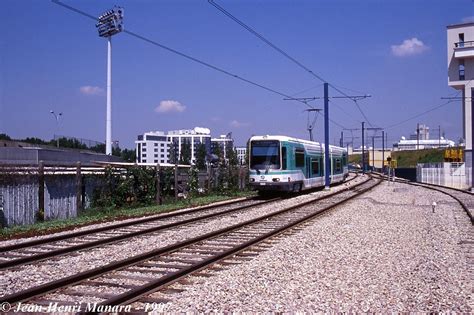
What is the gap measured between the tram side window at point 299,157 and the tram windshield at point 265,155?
2213mm

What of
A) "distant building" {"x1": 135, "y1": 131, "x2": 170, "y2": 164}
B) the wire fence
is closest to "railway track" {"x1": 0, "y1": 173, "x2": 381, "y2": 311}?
the wire fence

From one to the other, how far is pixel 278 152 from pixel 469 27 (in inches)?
1965

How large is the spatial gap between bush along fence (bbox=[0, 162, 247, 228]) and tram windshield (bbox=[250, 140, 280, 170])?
329 centimetres

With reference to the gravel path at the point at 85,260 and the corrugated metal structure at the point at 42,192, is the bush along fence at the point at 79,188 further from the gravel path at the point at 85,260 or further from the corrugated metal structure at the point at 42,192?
Answer: the gravel path at the point at 85,260

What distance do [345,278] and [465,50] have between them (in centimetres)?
6164

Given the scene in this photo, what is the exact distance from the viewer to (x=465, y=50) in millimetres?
63156

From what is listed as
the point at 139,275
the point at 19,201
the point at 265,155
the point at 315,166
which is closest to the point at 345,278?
the point at 139,275

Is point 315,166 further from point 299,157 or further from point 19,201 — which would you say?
point 19,201

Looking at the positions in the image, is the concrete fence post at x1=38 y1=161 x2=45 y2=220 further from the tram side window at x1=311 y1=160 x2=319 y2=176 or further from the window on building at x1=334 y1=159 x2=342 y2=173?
the window on building at x1=334 y1=159 x2=342 y2=173

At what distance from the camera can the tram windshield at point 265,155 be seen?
27062 millimetres

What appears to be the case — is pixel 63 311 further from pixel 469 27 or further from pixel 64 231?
pixel 469 27

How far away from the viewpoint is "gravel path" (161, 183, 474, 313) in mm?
7094

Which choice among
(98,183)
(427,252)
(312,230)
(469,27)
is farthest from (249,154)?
(469,27)

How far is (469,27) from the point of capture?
66.3 m
